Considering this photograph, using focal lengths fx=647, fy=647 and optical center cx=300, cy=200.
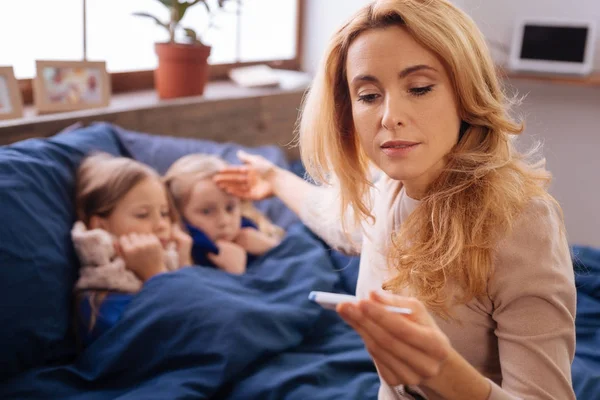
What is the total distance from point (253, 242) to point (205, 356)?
1.44ft

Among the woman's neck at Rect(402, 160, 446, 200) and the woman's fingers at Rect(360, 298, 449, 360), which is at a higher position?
the woman's neck at Rect(402, 160, 446, 200)

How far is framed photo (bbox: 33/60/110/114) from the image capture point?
5.74ft

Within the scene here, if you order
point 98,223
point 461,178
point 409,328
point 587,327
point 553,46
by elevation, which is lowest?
point 587,327

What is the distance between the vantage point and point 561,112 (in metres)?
3.05

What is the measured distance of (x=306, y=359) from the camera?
1.29m

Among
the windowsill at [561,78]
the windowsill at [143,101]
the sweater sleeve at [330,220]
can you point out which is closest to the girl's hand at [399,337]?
the sweater sleeve at [330,220]

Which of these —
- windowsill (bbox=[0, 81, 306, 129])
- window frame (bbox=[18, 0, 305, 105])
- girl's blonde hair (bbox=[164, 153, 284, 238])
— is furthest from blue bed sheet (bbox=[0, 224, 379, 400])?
window frame (bbox=[18, 0, 305, 105])

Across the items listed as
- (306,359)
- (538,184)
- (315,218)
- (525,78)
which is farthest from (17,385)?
(525,78)

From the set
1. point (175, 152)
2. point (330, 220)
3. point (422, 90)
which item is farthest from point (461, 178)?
point (175, 152)

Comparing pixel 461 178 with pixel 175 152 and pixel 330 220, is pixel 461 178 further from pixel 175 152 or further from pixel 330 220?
pixel 175 152

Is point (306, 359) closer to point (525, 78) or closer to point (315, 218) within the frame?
point (315, 218)

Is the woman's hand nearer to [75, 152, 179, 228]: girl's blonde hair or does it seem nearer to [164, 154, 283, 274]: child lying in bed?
[164, 154, 283, 274]: child lying in bed

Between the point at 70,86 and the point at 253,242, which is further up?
the point at 70,86

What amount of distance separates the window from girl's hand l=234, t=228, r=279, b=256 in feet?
2.77
